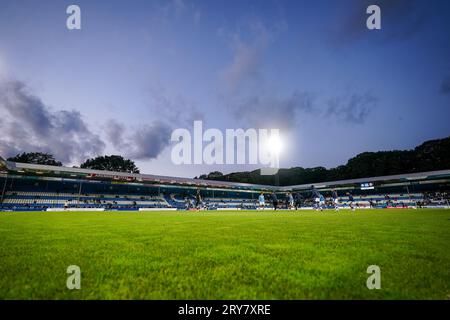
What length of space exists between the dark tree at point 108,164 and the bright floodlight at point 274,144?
6793 centimetres

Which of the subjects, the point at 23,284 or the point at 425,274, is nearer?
the point at 23,284

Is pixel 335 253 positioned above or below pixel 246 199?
below

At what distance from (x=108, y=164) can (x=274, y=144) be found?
236 ft

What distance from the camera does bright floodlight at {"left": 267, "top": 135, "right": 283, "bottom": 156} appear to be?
123 feet

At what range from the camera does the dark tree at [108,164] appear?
85125 mm

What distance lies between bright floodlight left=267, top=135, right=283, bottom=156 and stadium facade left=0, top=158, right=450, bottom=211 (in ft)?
69.7

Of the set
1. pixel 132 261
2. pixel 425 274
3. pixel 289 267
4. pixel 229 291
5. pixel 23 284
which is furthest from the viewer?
pixel 132 261

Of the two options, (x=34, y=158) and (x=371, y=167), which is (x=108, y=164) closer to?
(x=34, y=158)

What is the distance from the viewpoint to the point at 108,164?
8612 centimetres

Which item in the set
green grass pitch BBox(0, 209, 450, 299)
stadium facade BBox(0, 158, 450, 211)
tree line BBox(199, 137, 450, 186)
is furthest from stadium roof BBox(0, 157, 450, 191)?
green grass pitch BBox(0, 209, 450, 299)

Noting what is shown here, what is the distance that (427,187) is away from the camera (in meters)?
54.3
